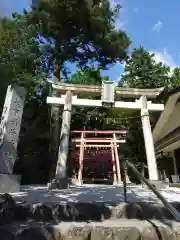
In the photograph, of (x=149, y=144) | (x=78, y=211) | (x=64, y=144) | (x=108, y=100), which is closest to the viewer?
(x=78, y=211)

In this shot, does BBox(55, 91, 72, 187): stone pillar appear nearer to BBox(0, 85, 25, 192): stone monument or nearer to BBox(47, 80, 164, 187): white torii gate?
BBox(47, 80, 164, 187): white torii gate

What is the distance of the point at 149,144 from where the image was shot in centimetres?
890

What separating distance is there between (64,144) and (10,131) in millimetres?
2325

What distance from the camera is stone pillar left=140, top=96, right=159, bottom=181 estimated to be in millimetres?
8391

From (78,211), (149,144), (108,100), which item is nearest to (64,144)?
(108,100)

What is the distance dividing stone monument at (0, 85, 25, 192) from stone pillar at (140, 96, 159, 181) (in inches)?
193

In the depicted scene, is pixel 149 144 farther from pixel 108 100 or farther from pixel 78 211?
pixel 78 211

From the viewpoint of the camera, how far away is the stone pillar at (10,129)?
6.34 metres

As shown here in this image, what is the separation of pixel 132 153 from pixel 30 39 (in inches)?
506

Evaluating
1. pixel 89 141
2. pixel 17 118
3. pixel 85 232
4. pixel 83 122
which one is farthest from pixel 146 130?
pixel 83 122

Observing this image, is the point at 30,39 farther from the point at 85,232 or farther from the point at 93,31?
the point at 85,232

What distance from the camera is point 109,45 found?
1464cm

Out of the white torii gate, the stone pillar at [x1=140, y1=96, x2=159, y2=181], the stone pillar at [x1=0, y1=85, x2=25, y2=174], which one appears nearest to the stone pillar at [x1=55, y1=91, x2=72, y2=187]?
the white torii gate

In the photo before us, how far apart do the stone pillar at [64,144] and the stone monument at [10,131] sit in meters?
1.79
